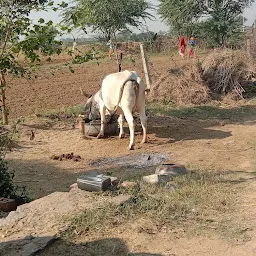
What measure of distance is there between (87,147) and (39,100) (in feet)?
21.2

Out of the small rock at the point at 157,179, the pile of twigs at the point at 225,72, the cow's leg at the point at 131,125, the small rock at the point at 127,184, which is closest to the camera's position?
the small rock at the point at 127,184

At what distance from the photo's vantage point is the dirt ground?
4.17 meters

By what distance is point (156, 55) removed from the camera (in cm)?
3091

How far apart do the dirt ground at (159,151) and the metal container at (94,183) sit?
899 millimetres

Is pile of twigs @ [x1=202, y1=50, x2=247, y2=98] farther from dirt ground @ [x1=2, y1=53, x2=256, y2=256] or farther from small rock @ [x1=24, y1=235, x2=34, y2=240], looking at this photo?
small rock @ [x1=24, y1=235, x2=34, y2=240]

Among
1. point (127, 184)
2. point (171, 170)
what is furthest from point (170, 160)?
point (127, 184)

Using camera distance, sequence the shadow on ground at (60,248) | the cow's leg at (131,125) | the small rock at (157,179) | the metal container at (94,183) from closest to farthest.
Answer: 1. the shadow on ground at (60,248)
2. the metal container at (94,183)
3. the small rock at (157,179)
4. the cow's leg at (131,125)

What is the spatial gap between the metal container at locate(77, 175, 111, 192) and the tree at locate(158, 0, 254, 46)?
24.4 meters

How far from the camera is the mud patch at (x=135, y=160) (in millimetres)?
7818

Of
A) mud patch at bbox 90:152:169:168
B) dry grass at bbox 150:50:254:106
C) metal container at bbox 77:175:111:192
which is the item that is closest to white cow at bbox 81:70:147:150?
mud patch at bbox 90:152:169:168

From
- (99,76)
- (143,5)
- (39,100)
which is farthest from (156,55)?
(39,100)

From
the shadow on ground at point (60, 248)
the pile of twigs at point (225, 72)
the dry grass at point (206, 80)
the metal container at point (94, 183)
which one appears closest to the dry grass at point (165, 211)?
the shadow on ground at point (60, 248)

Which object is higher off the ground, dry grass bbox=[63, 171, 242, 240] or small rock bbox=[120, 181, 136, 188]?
small rock bbox=[120, 181, 136, 188]

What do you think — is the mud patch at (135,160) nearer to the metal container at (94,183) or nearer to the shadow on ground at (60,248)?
Answer: the metal container at (94,183)
